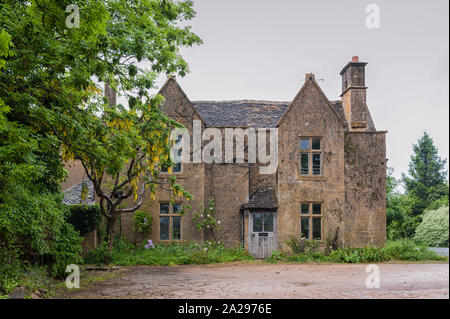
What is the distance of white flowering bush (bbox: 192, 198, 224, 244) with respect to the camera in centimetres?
2073

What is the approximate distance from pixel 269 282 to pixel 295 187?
8782 mm

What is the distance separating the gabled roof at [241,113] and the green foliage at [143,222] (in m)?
5.56

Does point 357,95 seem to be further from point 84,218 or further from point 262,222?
point 84,218

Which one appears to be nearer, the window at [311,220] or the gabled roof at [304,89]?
the window at [311,220]

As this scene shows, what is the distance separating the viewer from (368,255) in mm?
19266

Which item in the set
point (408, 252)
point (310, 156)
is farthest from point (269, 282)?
point (408, 252)

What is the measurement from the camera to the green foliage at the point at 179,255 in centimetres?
1800

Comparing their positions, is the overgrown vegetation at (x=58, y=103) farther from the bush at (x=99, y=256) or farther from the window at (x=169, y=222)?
the window at (x=169, y=222)

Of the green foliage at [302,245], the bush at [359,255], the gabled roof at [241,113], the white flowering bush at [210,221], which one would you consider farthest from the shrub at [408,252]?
the gabled roof at [241,113]

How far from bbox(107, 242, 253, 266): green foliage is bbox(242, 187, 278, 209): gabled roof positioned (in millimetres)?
2189

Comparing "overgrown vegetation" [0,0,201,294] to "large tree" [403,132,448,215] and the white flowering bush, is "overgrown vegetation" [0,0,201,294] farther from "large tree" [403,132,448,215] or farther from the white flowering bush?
"large tree" [403,132,448,215]

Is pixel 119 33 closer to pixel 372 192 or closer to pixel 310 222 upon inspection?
pixel 310 222

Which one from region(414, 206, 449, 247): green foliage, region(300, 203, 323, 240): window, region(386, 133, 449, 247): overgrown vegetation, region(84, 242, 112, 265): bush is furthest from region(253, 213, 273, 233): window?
region(386, 133, 449, 247): overgrown vegetation

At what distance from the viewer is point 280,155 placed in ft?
69.3
